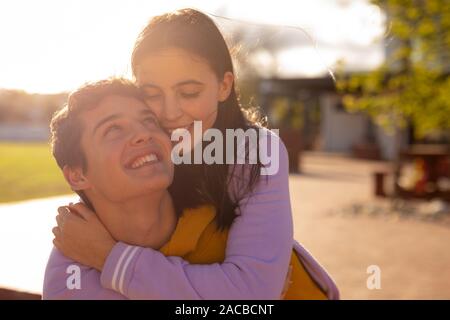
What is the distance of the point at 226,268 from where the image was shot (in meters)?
→ 1.49

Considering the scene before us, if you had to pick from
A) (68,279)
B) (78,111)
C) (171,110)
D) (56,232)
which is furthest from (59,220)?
(171,110)

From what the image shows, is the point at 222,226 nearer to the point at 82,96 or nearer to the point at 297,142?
the point at 82,96

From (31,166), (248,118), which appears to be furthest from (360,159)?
(248,118)

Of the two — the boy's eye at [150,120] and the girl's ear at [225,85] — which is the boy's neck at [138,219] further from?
the girl's ear at [225,85]

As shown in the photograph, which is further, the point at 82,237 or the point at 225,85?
the point at 225,85

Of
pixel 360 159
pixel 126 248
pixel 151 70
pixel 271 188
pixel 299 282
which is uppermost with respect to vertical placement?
pixel 151 70

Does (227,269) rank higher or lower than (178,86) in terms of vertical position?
lower

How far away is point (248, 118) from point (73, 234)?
57 centimetres

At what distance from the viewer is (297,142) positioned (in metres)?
20.8

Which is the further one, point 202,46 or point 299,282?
point 299,282

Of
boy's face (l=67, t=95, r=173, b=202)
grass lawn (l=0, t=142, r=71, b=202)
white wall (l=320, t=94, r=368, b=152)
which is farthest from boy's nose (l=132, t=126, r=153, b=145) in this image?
white wall (l=320, t=94, r=368, b=152)

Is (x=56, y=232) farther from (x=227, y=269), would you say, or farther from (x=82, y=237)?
(x=227, y=269)

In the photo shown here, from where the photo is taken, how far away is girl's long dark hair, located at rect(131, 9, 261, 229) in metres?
1.61

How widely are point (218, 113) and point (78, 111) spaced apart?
379 millimetres
